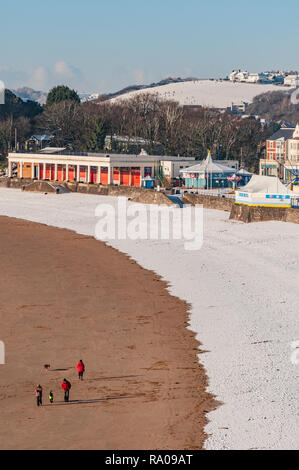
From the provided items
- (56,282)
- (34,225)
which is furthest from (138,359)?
(34,225)

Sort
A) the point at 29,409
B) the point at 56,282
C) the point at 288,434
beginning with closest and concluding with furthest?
the point at 288,434 < the point at 29,409 < the point at 56,282

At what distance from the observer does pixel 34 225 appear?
71.2 metres

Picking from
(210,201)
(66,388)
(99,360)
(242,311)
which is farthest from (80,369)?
(210,201)

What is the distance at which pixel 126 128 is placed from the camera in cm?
13312

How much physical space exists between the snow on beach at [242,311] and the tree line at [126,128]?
145ft

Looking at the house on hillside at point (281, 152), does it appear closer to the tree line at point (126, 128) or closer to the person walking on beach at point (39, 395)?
the tree line at point (126, 128)

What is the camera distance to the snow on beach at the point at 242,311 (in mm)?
24047

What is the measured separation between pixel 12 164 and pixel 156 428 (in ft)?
292

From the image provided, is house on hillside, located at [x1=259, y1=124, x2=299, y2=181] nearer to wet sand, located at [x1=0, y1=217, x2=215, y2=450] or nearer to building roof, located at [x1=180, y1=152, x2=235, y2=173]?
building roof, located at [x1=180, y1=152, x2=235, y2=173]

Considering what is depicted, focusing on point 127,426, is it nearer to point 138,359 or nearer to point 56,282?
point 138,359

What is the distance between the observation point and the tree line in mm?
115688

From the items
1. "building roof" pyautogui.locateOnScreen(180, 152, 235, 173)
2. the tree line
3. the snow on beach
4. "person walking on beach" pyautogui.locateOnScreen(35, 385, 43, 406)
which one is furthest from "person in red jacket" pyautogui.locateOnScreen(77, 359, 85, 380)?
the tree line

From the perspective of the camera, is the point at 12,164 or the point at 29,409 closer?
the point at 29,409
